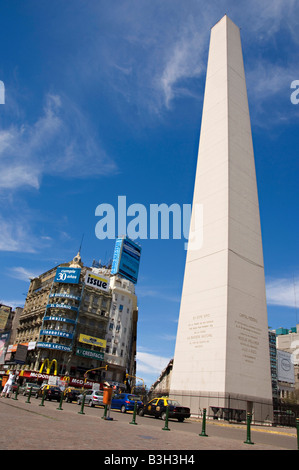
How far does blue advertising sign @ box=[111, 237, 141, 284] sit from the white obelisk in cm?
4918

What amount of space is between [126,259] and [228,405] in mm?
64868

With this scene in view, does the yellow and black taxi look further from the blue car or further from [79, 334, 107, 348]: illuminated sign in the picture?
[79, 334, 107, 348]: illuminated sign

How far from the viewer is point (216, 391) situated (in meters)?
26.4

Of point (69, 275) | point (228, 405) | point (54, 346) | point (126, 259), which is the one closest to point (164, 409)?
point (228, 405)

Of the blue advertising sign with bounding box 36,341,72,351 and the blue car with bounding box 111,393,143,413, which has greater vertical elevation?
the blue advertising sign with bounding box 36,341,72,351

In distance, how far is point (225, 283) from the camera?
2983 centimetres

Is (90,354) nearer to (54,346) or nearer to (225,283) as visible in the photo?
(54,346)

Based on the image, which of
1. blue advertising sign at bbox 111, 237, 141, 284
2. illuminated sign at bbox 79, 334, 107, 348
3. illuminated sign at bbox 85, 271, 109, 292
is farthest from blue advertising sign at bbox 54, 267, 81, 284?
blue advertising sign at bbox 111, 237, 141, 284

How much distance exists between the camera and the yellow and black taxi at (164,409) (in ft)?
65.6

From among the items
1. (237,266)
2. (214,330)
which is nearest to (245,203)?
(237,266)

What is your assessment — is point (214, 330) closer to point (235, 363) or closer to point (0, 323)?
point (235, 363)

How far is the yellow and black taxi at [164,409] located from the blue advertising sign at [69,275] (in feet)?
165

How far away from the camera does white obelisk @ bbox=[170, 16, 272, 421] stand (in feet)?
90.2

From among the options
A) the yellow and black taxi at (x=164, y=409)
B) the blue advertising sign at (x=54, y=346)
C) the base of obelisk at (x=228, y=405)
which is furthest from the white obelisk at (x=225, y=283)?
the blue advertising sign at (x=54, y=346)
